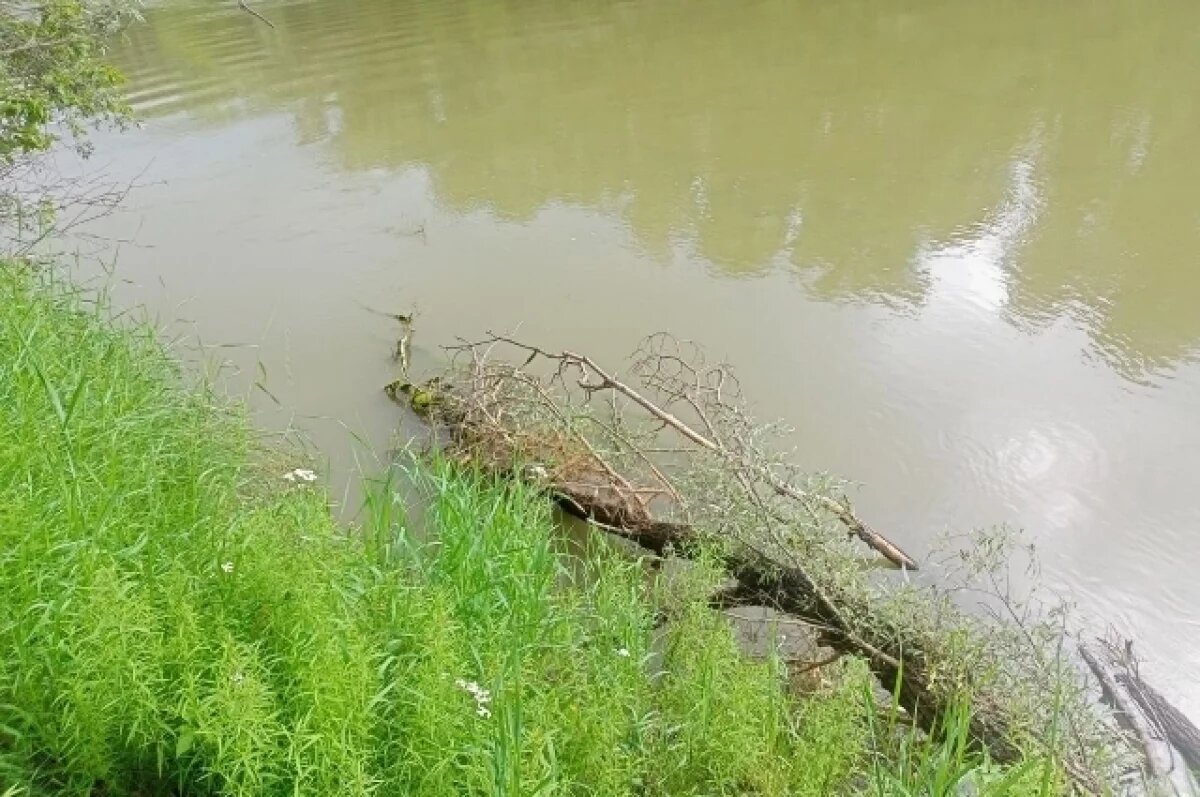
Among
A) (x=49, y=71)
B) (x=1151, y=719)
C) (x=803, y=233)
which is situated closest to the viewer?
(x=1151, y=719)

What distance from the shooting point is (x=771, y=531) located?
3000 mm

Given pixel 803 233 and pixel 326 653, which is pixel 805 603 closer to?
pixel 326 653

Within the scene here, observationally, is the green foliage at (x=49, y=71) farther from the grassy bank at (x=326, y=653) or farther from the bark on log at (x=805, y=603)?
the bark on log at (x=805, y=603)

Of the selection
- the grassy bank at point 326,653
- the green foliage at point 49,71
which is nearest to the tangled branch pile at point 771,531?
the grassy bank at point 326,653

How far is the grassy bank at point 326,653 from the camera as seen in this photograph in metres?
1.69

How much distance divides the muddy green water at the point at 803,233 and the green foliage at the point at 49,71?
1264 mm

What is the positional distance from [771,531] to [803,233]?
359cm

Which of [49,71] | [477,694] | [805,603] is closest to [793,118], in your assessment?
[49,71]

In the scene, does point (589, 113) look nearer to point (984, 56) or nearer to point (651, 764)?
point (984, 56)

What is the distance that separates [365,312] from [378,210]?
174 cm

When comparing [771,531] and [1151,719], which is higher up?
[771,531]

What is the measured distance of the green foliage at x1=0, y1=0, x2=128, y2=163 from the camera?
14.4 feet

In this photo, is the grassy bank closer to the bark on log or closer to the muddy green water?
the bark on log

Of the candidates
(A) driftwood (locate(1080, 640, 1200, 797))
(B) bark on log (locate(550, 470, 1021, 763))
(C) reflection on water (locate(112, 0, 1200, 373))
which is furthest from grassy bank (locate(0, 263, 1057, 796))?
(C) reflection on water (locate(112, 0, 1200, 373))
